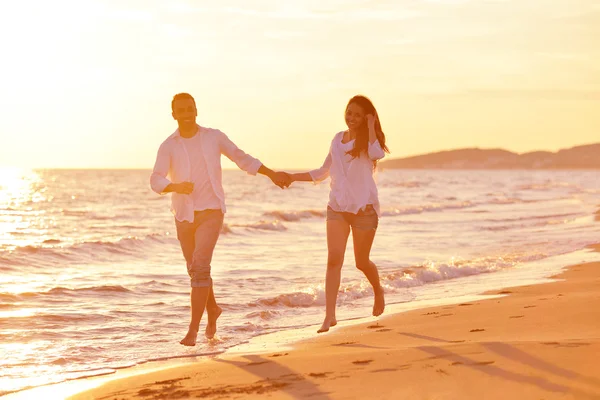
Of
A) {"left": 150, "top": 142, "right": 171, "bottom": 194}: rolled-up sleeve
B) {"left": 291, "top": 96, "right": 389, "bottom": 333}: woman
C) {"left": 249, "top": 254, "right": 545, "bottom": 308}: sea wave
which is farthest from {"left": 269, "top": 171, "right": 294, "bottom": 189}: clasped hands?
{"left": 249, "top": 254, "right": 545, "bottom": 308}: sea wave

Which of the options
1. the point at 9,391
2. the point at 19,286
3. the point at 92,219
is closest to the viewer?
the point at 9,391

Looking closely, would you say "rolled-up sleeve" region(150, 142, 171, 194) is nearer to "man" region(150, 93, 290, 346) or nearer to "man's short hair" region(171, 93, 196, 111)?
"man" region(150, 93, 290, 346)

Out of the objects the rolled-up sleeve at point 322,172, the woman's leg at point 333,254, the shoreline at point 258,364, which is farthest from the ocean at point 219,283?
the rolled-up sleeve at point 322,172

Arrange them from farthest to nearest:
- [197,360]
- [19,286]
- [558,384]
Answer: [19,286] → [197,360] → [558,384]

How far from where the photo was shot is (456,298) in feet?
32.0

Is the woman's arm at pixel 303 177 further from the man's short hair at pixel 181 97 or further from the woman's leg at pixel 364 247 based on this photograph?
the man's short hair at pixel 181 97

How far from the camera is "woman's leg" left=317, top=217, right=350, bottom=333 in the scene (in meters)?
6.81

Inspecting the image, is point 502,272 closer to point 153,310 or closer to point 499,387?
point 153,310

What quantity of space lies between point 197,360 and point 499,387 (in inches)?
113

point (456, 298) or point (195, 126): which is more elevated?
point (195, 126)

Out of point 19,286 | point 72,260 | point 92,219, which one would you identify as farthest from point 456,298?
point 92,219

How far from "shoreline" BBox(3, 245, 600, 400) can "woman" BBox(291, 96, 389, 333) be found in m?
0.56

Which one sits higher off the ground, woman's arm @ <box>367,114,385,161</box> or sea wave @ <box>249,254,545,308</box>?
woman's arm @ <box>367,114,385,161</box>

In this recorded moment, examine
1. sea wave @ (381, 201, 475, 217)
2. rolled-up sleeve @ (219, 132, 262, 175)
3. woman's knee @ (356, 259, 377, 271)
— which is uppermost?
rolled-up sleeve @ (219, 132, 262, 175)
